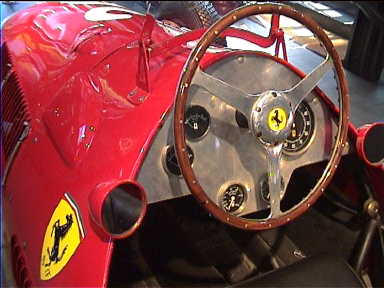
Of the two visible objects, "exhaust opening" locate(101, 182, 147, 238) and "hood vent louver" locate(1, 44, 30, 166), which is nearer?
"exhaust opening" locate(101, 182, 147, 238)

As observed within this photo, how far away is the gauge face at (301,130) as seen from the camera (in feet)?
4.40

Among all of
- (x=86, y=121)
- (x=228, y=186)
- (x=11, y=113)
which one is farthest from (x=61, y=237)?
(x=11, y=113)

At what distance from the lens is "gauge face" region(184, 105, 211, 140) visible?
3.94 feet

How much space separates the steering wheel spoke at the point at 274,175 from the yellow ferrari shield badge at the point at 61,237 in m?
0.49

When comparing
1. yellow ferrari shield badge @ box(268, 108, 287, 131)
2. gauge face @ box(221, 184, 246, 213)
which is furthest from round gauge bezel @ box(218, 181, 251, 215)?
yellow ferrari shield badge @ box(268, 108, 287, 131)

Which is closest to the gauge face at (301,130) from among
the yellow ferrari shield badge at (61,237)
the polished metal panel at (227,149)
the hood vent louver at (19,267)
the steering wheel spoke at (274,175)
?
the polished metal panel at (227,149)

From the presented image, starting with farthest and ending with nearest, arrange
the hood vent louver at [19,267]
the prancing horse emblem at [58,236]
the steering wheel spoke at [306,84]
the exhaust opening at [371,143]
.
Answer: the hood vent louver at [19,267], the exhaust opening at [371,143], the prancing horse emblem at [58,236], the steering wheel spoke at [306,84]

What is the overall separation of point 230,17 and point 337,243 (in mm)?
1140

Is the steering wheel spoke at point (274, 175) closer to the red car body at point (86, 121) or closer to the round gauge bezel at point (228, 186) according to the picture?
the round gauge bezel at point (228, 186)

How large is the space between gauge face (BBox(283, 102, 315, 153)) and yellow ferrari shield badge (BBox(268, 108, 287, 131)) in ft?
0.62

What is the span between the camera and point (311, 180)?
183 cm

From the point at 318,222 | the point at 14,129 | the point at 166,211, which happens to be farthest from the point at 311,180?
the point at 14,129

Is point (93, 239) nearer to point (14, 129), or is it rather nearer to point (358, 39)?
point (14, 129)

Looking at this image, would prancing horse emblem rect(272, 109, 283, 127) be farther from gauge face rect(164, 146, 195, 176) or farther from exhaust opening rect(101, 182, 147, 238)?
exhaust opening rect(101, 182, 147, 238)
